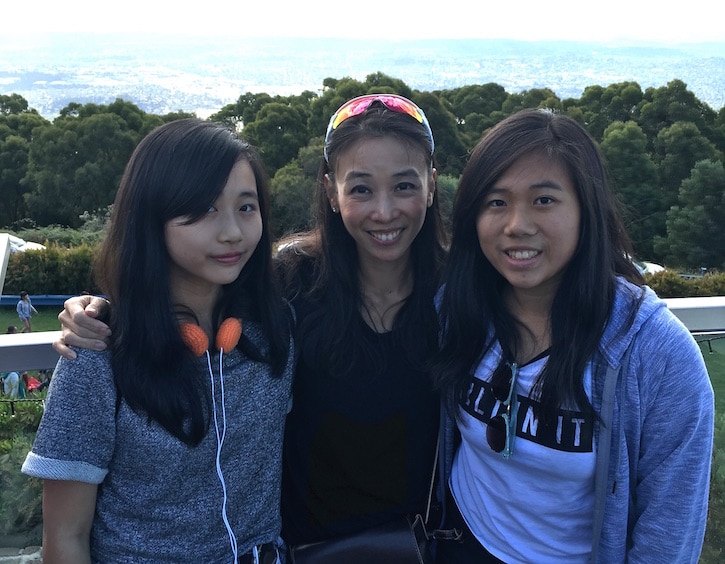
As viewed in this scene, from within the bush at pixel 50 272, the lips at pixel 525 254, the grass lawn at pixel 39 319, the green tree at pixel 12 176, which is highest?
the lips at pixel 525 254

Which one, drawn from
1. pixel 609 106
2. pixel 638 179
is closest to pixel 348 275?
pixel 638 179

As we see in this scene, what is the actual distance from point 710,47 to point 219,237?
2128 inches

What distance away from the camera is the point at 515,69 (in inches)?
1991

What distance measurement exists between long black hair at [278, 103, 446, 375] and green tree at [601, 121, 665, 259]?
2381cm

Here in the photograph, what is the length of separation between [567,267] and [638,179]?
2565 cm

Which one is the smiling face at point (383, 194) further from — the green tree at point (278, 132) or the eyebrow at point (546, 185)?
the green tree at point (278, 132)

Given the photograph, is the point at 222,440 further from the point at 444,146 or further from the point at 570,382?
the point at 444,146

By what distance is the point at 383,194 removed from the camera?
2326 mm

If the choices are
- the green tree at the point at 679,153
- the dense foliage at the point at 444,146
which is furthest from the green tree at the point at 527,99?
the green tree at the point at 679,153

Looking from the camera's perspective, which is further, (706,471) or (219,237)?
(219,237)

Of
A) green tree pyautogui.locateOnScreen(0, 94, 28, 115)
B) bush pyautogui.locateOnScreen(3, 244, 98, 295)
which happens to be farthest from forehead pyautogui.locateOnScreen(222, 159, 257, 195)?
green tree pyautogui.locateOnScreen(0, 94, 28, 115)

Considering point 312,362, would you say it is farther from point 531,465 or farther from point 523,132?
point 523,132

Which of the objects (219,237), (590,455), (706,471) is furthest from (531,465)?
(219,237)

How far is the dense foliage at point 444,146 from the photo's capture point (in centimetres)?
2380
